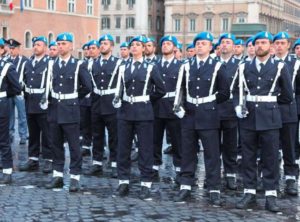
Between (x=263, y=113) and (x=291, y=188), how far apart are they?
5.51ft

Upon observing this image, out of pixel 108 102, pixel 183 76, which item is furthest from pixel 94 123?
pixel 183 76

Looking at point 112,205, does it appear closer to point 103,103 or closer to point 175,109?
point 175,109

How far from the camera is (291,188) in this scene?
8.64 m

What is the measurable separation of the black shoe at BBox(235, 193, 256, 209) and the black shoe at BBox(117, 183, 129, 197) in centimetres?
168

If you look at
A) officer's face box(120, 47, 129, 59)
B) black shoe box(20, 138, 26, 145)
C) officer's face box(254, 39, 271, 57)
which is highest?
officer's face box(120, 47, 129, 59)

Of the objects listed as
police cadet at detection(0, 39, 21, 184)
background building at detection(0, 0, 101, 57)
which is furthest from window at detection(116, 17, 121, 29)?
police cadet at detection(0, 39, 21, 184)

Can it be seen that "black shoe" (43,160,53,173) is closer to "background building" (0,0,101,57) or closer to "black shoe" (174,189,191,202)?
"black shoe" (174,189,191,202)

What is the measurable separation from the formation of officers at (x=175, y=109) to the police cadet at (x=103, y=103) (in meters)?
0.02

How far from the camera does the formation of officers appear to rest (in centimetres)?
768

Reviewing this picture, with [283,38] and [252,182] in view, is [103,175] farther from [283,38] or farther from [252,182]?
[283,38]

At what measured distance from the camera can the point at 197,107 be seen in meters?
7.95

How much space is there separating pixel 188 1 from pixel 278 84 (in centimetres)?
7773

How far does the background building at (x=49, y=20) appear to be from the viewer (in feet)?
164

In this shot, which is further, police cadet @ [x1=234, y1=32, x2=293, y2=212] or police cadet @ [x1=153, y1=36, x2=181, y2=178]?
police cadet @ [x1=153, y1=36, x2=181, y2=178]
